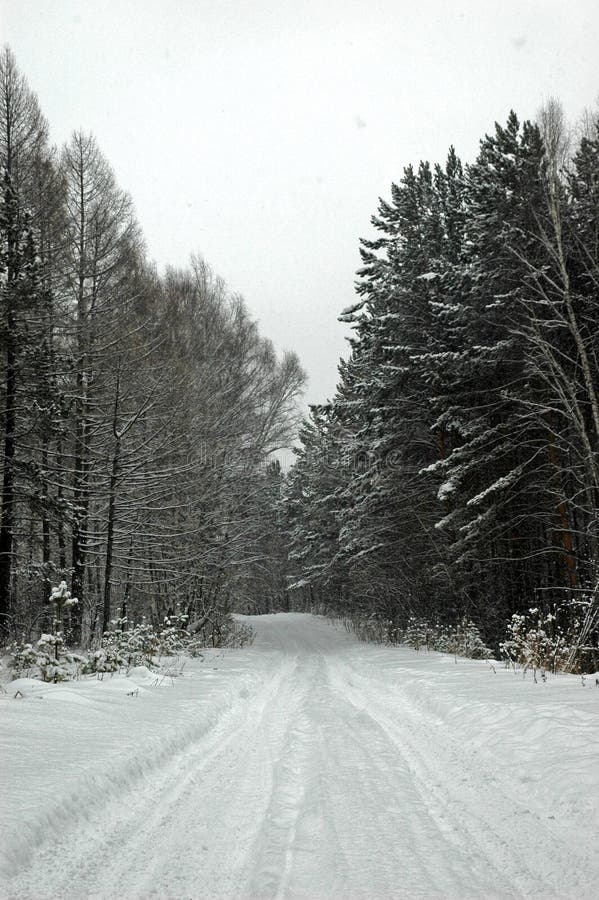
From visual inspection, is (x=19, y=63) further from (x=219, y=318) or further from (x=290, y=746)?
(x=290, y=746)

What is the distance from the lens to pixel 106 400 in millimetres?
13219


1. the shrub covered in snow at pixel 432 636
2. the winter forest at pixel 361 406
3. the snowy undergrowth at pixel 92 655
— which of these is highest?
the winter forest at pixel 361 406

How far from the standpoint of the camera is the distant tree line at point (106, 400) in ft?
35.9

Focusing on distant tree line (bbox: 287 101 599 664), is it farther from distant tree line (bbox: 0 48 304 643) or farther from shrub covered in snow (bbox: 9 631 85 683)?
shrub covered in snow (bbox: 9 631 85 683)

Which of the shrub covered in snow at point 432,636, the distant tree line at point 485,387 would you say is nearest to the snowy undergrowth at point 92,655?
the shrub covered in snow at point 432,636

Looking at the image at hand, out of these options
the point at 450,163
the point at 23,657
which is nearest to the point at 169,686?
the point at 23,657

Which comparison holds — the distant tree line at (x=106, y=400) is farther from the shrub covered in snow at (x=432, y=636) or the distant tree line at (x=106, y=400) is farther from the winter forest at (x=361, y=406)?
the shrub covered in snow at (x=432, y=636)

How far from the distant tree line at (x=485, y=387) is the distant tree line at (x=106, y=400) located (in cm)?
420

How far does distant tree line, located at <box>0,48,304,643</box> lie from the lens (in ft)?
35.9

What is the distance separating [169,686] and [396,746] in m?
4.21

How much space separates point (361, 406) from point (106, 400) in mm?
7528

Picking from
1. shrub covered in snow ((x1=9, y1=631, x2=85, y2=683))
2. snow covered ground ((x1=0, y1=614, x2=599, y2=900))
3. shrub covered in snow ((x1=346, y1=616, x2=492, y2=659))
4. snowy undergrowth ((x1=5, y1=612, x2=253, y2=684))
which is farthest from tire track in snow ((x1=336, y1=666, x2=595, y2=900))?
shrub covered in snow ((x1=346, y1=616, x2=492, y2=659))

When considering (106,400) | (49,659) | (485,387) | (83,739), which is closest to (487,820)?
(83,739)

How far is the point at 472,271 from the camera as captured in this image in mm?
14008
